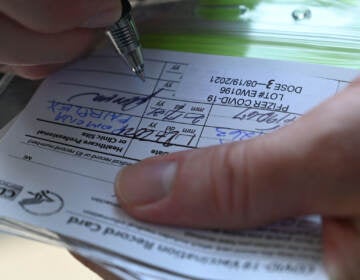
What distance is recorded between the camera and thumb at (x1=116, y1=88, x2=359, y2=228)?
0.29m

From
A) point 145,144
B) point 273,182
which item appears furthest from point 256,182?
point 145,144

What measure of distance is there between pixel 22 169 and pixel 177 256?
0.15 metres

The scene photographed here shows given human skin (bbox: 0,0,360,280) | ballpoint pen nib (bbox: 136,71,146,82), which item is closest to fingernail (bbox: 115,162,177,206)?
human skin (bbox: 0,0,360,280)

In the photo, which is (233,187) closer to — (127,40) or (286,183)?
(286,183)

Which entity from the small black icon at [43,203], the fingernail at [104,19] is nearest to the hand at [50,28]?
the fingernail at [104,19]

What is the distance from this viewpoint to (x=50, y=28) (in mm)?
379

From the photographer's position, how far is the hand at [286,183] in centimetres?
29

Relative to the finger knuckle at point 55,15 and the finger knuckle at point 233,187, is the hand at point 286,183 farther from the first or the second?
the finger knuckle at point 55,15

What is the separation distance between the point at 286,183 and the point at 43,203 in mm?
176

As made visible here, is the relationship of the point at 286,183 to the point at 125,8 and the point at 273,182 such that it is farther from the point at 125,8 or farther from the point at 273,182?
the point at 125,8

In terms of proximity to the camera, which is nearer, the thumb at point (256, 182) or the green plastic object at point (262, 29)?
the thumb at point (256, 182)

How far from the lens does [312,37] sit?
433 mm

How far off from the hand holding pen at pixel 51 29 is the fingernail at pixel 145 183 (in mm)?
130

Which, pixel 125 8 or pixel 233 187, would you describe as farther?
pixel 125 8
